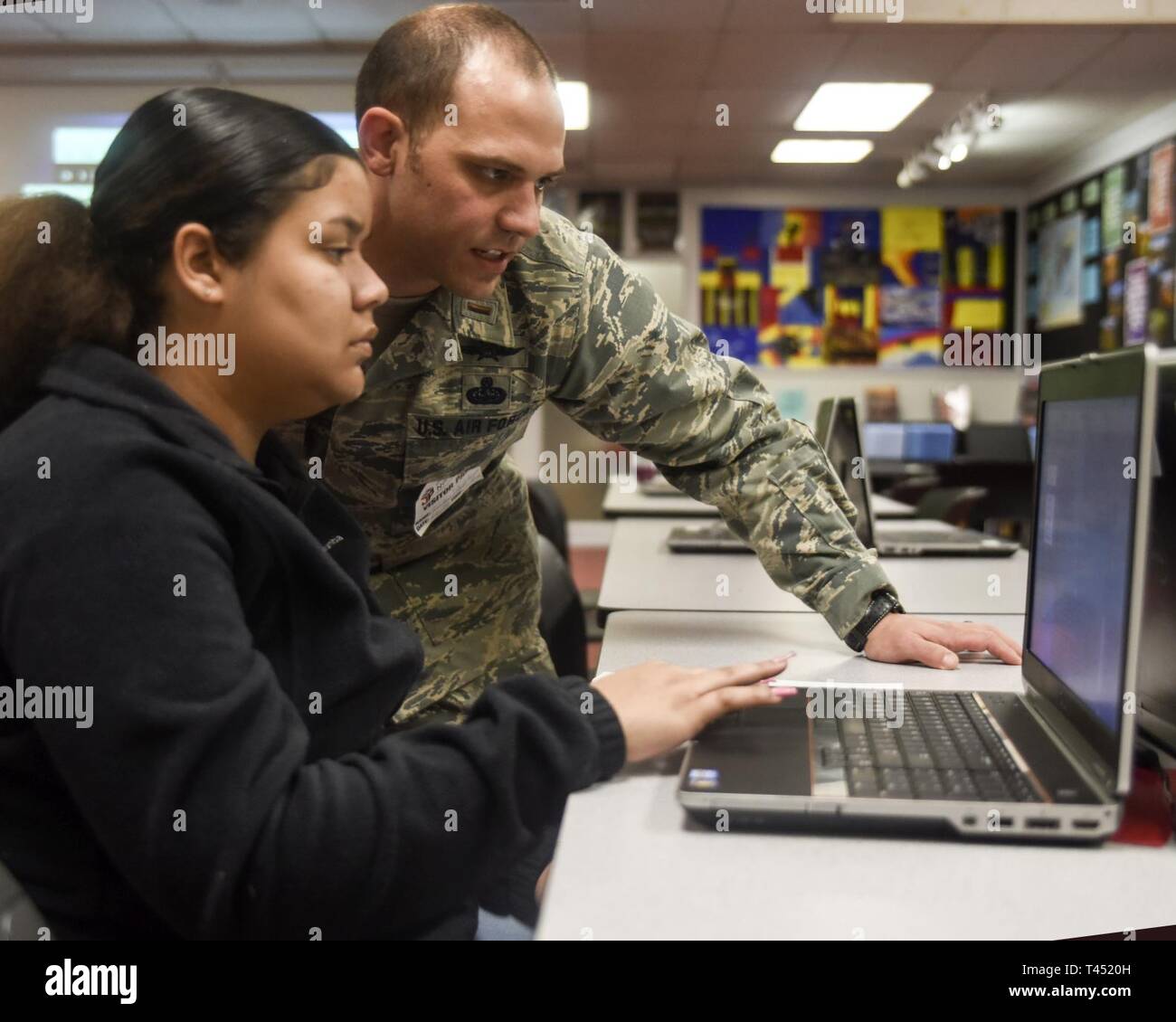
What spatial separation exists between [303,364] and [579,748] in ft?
1.18

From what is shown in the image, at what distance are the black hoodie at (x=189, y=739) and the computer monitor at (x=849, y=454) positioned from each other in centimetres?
123

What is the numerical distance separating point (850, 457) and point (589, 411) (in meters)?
0.73

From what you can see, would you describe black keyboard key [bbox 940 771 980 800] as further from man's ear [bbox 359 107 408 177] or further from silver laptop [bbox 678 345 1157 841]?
man's ear [bbox 359 107 408 177]

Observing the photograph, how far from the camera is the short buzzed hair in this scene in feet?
4.02

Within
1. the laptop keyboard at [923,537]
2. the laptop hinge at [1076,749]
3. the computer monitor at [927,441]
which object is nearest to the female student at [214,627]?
the laptop hinge at [1076,749]

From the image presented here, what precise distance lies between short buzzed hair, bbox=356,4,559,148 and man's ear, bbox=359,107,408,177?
1 centimetres

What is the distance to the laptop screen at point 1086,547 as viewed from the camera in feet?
2.32

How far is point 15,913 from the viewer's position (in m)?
0.64

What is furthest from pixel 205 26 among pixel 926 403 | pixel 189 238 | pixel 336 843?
pixel 926 403

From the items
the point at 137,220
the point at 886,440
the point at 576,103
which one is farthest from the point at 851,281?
the point at 137,220

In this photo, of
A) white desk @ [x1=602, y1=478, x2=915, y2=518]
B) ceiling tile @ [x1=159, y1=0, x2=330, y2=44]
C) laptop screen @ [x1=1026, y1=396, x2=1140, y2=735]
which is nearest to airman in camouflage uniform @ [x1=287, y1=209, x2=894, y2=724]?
laptop screen @ [x1=1026, y1=396, x2=1140, y2=735]

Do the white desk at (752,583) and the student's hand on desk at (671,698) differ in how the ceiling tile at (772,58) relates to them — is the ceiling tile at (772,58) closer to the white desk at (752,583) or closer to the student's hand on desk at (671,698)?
the white desk at (752,583)

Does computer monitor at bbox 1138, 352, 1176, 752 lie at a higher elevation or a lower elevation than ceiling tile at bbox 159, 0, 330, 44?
lower

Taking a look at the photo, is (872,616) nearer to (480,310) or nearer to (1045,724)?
(1045,724)
